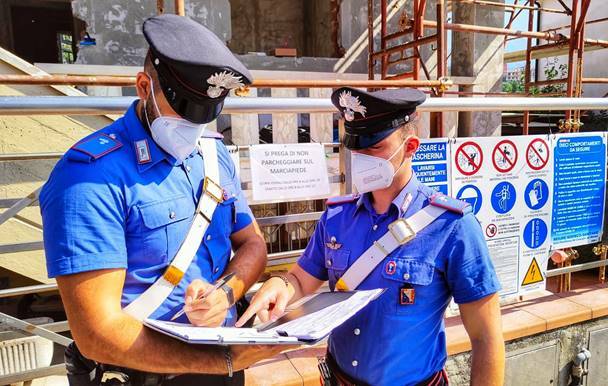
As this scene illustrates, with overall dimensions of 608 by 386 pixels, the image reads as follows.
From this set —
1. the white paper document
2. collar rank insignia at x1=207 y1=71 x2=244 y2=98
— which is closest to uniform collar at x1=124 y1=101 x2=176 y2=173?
collar rank insignia at x1=207 y1=71 x2=244 y2=98

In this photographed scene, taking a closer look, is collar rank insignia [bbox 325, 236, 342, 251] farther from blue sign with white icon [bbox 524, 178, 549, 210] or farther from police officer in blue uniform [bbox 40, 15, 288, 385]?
blue sign with white icon [bbox 524, 178, 549, 210]

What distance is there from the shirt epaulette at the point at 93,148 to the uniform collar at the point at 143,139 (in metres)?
0.06

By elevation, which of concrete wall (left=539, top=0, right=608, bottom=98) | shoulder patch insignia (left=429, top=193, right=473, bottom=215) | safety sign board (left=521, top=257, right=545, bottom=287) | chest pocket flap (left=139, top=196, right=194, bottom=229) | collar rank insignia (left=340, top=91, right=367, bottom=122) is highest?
concrete wall (left=539, top=0, right=608, bottom=98)

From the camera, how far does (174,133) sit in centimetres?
136

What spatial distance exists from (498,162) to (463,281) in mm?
1449

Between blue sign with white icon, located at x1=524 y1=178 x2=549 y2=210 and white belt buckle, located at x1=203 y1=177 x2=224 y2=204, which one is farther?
blue sign with white icon, located at x1=524 y1=178 x2=549 y2=210

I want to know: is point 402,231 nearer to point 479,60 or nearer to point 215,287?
point 215,287

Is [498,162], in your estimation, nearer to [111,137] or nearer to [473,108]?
[473,108]

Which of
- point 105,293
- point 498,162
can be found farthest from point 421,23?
point 105,293

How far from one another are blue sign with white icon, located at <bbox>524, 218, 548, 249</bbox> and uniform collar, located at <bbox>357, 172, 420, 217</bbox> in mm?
1543

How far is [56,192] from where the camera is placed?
1172 millimetres

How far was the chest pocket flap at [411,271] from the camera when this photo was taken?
4.97 feet

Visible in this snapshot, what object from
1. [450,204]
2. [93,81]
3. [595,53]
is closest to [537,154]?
[450,204]

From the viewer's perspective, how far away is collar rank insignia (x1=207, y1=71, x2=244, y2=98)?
1.29 m
